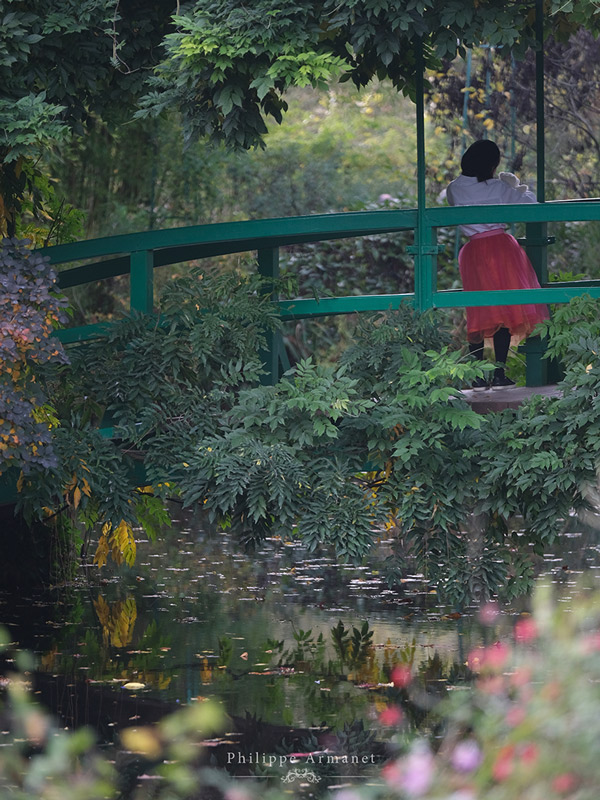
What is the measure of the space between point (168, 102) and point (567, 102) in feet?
25.4

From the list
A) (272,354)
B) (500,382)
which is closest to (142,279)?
(272,354)

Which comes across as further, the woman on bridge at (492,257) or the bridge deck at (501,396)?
the woman on bridge at (492,257)

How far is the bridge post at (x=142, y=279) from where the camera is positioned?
252 inches

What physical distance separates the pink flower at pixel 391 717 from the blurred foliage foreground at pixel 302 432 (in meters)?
0.63

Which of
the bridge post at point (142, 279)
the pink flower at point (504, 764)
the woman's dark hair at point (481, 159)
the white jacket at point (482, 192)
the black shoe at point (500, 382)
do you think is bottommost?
the pink flower at point (504, 764)

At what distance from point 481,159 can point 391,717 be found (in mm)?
3132

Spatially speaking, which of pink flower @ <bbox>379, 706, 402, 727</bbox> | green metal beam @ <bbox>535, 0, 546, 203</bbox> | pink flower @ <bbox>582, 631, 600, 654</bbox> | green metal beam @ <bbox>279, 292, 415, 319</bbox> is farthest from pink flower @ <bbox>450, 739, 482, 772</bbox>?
green metal beam @ <bbox>535, 0, 546, 203</bbox>

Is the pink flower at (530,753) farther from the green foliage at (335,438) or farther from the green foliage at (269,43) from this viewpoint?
the green foliage at (269,43)

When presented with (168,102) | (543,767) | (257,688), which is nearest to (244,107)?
(168,102)

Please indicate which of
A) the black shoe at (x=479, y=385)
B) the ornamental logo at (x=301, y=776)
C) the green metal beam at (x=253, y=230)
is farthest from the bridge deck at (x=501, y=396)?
the ornamental logo at (x=301, y=776)

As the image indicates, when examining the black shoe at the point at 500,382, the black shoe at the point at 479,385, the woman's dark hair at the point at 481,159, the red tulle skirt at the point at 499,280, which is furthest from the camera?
the black shoe at the point at 500,382

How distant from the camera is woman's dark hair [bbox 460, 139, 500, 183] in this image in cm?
699

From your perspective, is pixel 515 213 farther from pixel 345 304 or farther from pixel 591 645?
pixel 591 645

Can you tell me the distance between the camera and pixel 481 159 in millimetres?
6988
